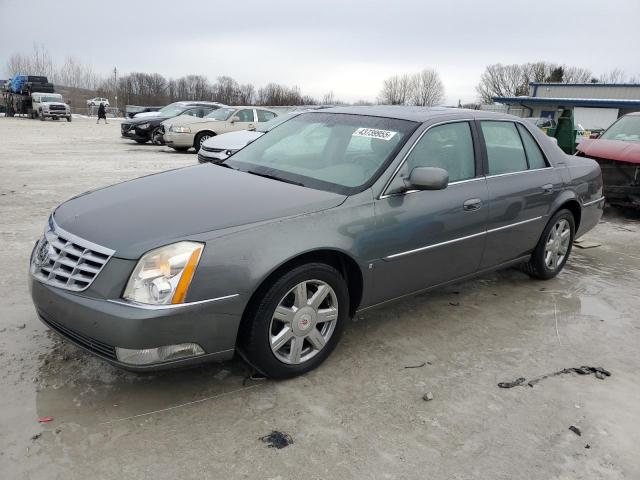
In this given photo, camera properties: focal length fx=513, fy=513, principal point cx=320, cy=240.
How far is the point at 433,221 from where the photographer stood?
357 cm

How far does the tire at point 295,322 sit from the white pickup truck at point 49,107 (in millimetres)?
39122

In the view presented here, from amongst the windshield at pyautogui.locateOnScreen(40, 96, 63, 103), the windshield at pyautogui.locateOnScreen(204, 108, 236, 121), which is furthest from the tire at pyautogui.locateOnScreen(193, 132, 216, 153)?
the windshield at pyautogui.locateOnScreen(40, 96, 63, 103)

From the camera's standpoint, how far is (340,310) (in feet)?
10.5

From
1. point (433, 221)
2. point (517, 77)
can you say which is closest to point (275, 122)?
point (433, 221)

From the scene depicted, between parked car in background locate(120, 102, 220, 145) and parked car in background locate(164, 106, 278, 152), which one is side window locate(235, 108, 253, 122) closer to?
parked car in background locate(164, 106, 278, 152)

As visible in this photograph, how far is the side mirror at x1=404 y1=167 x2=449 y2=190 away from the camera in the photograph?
10.8 ft

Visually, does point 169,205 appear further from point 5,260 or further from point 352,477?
point 5,260

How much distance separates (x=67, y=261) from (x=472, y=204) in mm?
2760

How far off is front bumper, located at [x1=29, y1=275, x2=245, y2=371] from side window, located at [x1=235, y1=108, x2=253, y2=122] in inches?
528

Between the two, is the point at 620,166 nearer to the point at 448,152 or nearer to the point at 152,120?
the point at 448,152

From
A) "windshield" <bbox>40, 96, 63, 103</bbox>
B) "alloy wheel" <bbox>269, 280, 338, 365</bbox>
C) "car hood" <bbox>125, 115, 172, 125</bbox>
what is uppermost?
"windshield" <bbox>40, 96, 63, 103</bbox>

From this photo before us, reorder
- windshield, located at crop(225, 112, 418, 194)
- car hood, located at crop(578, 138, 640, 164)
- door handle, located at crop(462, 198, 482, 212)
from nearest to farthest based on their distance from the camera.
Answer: windshield, located at crop(225, 112, 418, 194), door handle, located at crop(462, 198, 482, 212), car hood, located at crop(578, 138, 640, 164)

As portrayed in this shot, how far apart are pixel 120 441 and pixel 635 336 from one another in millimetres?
3720

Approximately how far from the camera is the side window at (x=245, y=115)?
51.0 feet
